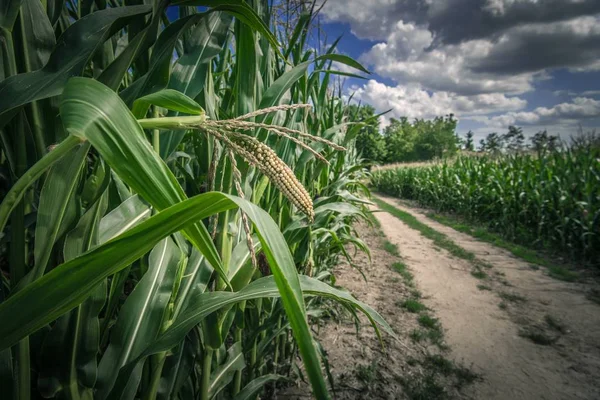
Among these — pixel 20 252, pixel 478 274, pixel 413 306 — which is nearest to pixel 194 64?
pixel 20 252

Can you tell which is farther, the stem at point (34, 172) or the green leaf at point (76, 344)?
the green leaf at point (76, 344)

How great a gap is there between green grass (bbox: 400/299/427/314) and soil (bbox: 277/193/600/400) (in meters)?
0.05

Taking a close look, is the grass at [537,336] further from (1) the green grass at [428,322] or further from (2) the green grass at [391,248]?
(2) the green grass at [391,248]

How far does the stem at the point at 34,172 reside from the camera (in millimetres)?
349

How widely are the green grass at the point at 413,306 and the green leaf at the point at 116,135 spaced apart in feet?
10.9

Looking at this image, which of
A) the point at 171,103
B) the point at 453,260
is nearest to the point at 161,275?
the point at 171,103

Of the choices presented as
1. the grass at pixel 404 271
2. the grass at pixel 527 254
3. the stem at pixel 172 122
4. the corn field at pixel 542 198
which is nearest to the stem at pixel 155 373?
the stem at pixel 172 122

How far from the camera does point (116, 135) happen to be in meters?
0.34

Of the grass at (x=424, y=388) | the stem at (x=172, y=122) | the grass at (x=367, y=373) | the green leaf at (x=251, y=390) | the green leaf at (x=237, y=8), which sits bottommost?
the grass at (x=424, y=388)

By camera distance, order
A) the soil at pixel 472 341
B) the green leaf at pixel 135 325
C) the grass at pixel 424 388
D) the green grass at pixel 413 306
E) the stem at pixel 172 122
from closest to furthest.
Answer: the stem at pixel 172 122 → the green leaf at pixel 135 325 → the grass at pixel 424 388 → the soil at pixel 472 341 → the green grass at pixel 413 306

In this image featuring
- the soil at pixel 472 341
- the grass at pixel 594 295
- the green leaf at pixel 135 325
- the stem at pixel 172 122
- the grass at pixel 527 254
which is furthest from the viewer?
the grass at pixel 527 254

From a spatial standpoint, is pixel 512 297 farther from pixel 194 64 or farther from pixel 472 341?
pixel 194 64

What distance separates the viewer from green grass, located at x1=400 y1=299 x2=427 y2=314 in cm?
304

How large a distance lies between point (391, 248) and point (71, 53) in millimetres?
5501
